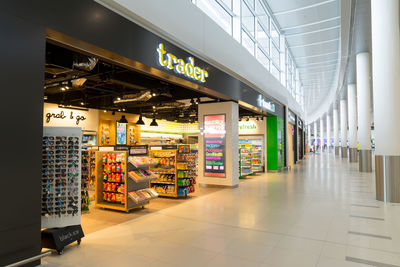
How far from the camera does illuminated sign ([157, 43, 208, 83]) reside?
4.97 metres

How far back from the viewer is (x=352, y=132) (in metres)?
17.0

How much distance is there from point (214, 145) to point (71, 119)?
21.6ft

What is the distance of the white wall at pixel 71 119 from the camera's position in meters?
10.1

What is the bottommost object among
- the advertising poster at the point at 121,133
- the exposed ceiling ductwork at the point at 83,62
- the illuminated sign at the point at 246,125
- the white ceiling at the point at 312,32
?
the advertising poster at the point at 121,133

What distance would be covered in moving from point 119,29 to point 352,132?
17.6m

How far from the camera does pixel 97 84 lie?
817 centimetres

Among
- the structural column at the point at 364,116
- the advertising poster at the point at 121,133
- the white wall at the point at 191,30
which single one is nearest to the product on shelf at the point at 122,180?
the white wall at the point at 191,30

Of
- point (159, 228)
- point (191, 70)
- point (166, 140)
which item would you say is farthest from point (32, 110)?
point (166, 140)

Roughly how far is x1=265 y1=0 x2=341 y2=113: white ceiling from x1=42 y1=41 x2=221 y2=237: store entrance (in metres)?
7.40

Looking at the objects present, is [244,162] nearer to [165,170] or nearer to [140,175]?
[165,170]

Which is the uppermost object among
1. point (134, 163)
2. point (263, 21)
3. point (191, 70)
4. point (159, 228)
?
point (263, 21)

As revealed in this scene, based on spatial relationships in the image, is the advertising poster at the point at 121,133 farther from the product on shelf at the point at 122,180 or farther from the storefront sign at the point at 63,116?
the product on shelf at the point at 122,180

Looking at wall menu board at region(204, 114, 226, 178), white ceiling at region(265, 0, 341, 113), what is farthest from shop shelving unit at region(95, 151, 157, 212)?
white ceiling at region(265, 0, 341, 113)

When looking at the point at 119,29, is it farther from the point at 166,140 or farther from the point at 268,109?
the point at 166,140
